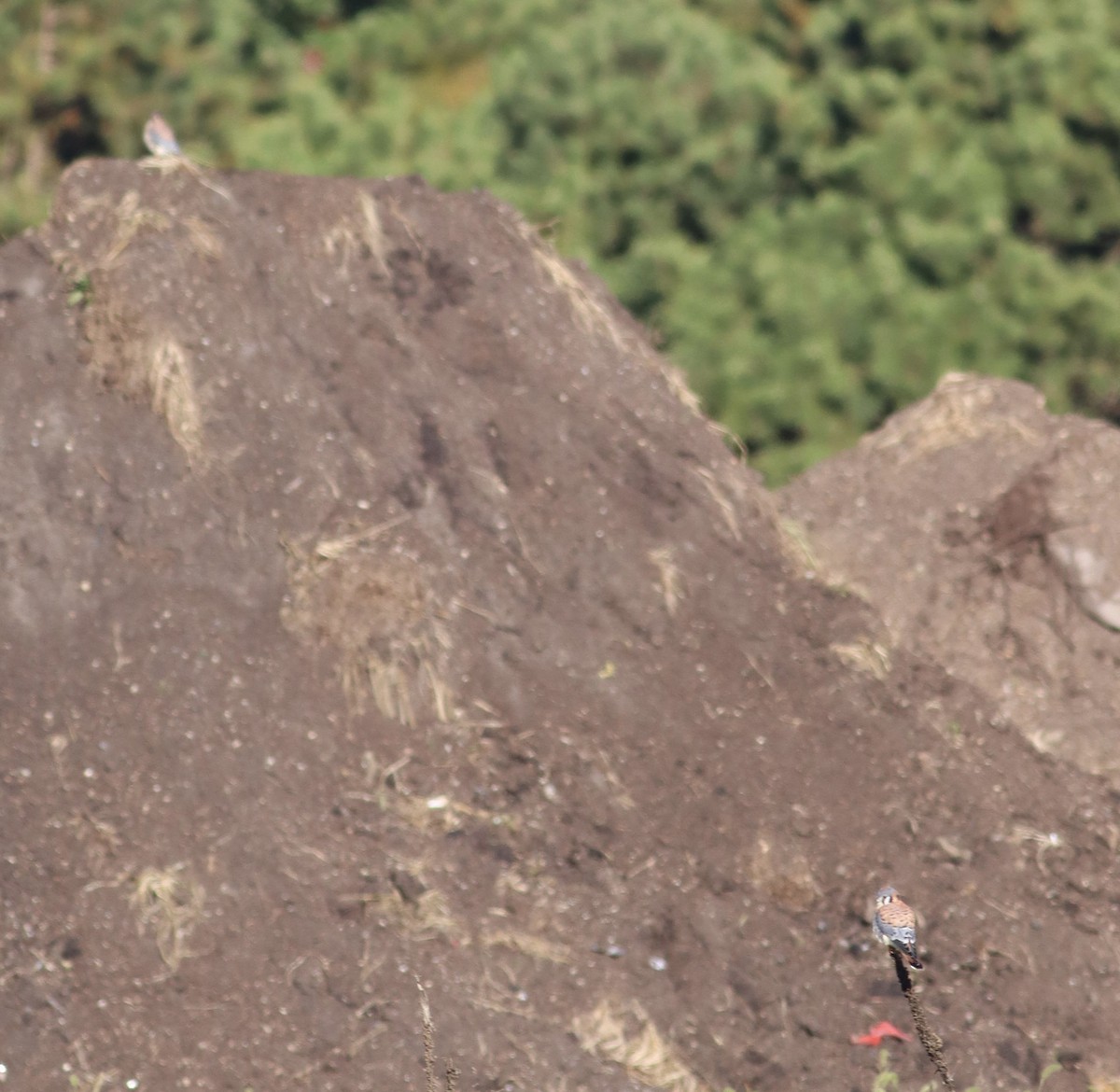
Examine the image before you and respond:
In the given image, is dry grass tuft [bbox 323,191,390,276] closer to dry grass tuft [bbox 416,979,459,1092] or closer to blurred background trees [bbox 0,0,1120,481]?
dry grass tuft [bbox 416,979,459,1092]

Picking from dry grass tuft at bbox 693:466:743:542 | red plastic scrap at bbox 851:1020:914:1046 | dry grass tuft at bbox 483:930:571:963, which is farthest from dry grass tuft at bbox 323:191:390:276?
red plastic scrap at bbox 851:1020:914:1046

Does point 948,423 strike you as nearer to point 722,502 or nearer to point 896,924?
point 722,502

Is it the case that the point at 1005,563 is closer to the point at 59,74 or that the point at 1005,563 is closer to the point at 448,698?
the point at 448,698

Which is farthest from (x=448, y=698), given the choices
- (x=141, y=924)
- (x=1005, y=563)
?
(x=1005, y=563)

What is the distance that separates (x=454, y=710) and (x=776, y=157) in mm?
7046

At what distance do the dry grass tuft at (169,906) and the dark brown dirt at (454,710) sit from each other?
0.01 meters

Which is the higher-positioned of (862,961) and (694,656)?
(694,656)

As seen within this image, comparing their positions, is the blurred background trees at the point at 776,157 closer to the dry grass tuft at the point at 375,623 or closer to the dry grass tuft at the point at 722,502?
the dry grass tuft at the point at 722,502

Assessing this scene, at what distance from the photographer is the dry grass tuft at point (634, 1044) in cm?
497

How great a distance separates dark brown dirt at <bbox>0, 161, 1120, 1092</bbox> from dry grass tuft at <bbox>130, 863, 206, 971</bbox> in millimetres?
14

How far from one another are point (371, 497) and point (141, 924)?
1574 mm

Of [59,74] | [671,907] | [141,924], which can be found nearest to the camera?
[141,924]

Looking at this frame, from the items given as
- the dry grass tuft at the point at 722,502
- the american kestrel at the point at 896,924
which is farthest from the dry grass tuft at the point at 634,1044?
the dry grass tuft at the point at 722,502

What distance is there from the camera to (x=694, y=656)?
5984 millimetres
